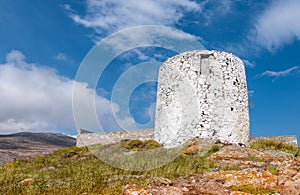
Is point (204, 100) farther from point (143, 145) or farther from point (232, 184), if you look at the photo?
point (232, 184)

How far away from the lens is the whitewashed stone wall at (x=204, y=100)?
19445mm

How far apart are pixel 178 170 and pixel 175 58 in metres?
12.7

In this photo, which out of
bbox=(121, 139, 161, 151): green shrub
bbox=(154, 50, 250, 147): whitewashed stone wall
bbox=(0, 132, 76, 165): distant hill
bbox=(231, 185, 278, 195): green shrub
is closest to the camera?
bbox=(231, 185, 278, 195): green shrub

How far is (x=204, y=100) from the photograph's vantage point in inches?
773

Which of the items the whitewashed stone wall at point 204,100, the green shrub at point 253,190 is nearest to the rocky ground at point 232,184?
the green shrub at point 253,190

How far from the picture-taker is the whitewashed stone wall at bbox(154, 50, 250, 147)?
19445mm

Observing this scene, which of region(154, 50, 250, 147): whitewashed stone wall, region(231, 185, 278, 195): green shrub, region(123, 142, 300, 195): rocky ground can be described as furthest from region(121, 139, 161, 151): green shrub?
region(231, 185, 278, 195): green shrub

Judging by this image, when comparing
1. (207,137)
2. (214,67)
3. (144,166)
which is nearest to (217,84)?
(214,67)

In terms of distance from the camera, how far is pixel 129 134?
2883 cm

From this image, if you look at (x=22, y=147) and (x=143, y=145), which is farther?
(x=22, y=147)

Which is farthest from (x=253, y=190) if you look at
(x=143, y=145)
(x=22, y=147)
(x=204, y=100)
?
(x=22, y=147)

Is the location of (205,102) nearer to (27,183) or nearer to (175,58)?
(175,58)

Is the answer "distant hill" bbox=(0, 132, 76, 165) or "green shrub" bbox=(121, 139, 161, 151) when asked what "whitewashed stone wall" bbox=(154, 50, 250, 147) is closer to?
"green shrub" bbox=(121, 139, 161, 151)

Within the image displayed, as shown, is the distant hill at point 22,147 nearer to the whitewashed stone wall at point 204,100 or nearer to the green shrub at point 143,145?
the green shrub at point 143,145
